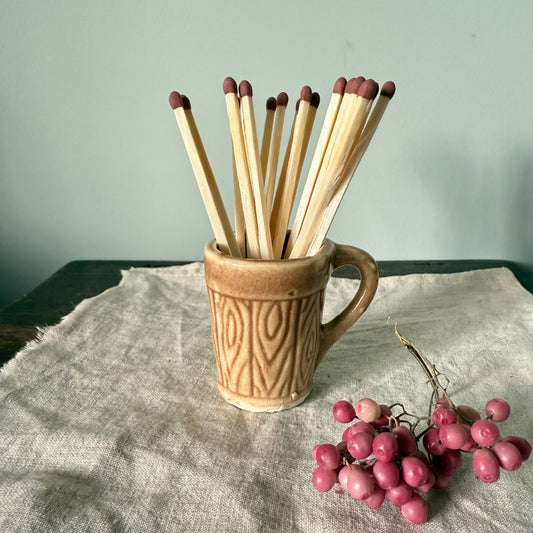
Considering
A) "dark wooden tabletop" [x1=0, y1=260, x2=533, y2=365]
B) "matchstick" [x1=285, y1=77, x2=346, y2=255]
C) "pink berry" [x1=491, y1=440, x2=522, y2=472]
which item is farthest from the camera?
"dark wooden tabletop" [x1=0, y1=260, x2=533, y2=365]

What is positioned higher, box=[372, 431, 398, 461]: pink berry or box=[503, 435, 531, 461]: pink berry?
box=[372, 431, 398, 461]: pink berry

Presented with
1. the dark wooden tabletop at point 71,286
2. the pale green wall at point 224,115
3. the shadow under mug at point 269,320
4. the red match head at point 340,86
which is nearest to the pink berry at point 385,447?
the shadow under mug at point 269,320

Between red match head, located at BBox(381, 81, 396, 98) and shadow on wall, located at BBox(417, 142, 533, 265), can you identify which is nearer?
red match head, located at BBox(381, 81, 396, 98)

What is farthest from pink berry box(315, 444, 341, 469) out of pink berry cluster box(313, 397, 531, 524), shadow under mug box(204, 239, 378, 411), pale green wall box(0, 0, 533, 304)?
pale green wall box(0, 0, 533, 304)

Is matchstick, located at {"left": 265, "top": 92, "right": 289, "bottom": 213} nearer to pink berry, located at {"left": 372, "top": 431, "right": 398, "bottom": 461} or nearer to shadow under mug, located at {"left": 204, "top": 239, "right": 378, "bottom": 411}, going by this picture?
shadow under mug, located at {"left": 204, "top": 239, "right": 378, "bottom": 411}

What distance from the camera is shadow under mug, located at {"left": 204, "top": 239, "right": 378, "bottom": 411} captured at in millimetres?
372

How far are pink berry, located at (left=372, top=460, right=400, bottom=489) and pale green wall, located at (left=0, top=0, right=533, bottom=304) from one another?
52cm

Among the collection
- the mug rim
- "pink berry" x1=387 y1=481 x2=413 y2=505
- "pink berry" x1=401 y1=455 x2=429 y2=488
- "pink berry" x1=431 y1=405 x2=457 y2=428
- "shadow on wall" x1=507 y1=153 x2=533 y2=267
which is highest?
the mug rim

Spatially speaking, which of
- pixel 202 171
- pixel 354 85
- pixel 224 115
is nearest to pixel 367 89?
pixel 354 85

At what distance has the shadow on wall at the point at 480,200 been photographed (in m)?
0.73

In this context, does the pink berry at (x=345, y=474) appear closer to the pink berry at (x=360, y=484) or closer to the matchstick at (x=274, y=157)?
the pink berry at (x=360, y=484)

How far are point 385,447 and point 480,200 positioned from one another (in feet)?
1.84

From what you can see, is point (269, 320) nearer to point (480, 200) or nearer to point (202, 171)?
point (202, 171)

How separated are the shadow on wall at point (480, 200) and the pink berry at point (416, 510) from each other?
0.54m
